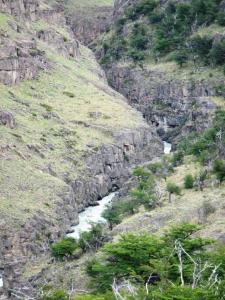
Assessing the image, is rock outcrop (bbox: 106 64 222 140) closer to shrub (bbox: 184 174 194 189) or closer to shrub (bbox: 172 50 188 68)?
shrub (bbox: 172 50 188 68)

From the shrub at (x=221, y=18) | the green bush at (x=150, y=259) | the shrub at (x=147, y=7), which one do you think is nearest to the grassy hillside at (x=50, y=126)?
the shrub at (x=147, y=7)

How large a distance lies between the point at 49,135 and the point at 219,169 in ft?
114

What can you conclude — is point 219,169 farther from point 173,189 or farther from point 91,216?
point 91,216

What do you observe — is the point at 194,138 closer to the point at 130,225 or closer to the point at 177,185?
the point at 177,185

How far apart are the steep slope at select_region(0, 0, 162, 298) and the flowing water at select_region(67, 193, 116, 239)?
3.31 ft

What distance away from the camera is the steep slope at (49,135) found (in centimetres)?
9044

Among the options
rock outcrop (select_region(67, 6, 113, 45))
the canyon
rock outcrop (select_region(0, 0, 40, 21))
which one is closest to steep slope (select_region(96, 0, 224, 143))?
the canyon

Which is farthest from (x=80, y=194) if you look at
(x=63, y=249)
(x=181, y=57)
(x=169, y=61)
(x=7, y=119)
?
(x=169, y=61)

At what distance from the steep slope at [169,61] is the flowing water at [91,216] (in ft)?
67.7

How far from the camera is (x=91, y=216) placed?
100438mm

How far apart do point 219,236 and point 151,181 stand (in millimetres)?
31362

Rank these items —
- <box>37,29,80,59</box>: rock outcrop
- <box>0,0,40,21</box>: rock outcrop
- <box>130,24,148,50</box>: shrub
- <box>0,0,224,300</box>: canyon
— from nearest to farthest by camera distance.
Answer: <box>0,0,224,300</box>: canyon → <box>0,0,40,21</box>: rock outcrop → <box>37,29,80,59</box>: rock outcrop → <box>130,24,148,50</box>: shrub

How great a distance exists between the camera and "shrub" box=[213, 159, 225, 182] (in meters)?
83.2

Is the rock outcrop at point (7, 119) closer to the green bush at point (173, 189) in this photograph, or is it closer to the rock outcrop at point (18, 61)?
the rock outcrop at point (18, 61)
